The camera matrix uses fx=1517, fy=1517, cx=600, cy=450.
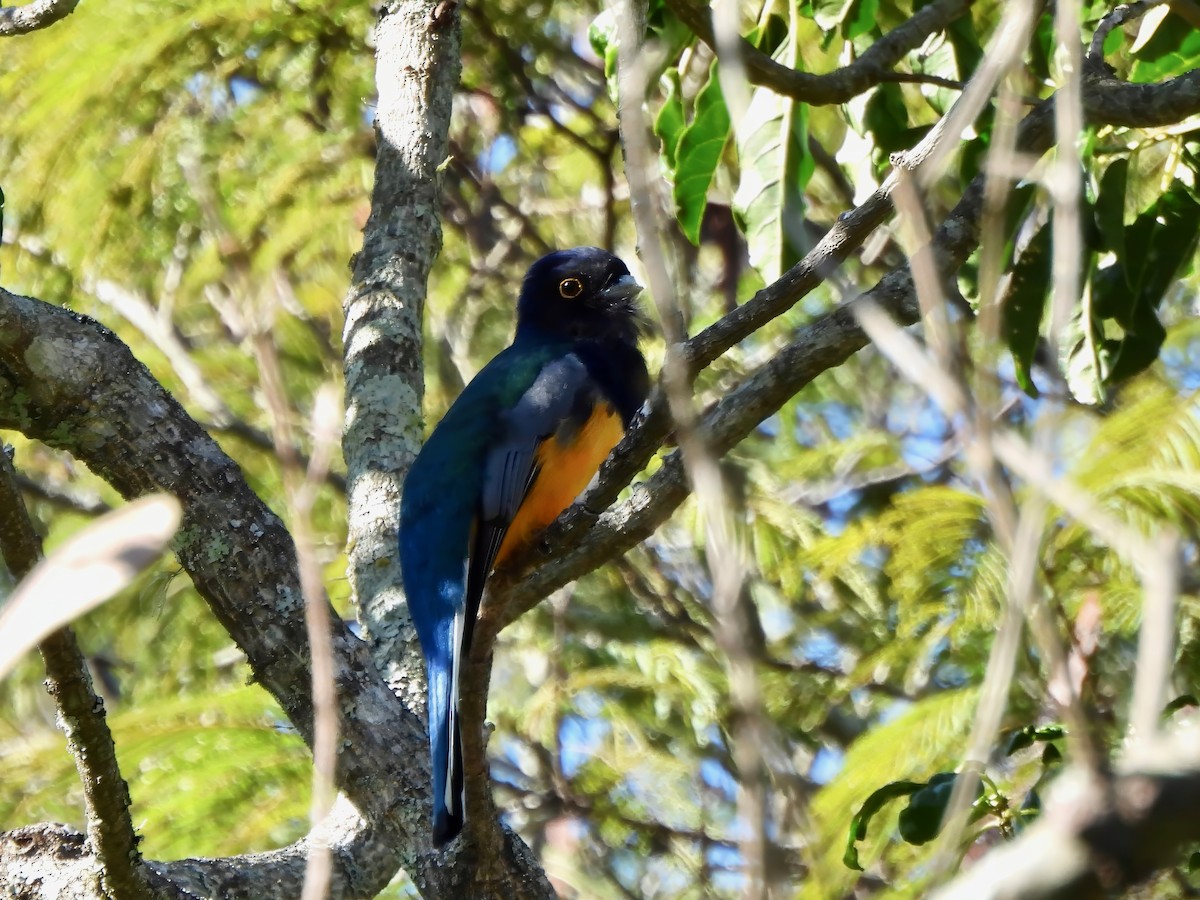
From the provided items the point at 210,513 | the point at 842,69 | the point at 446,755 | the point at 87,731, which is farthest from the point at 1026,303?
the point at 87,731

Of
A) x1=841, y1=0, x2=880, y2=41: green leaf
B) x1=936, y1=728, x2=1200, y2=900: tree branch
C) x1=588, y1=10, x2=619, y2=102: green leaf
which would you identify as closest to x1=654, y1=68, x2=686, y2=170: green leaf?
x1=588, y1=10, x2=619, y2=102: green leaf

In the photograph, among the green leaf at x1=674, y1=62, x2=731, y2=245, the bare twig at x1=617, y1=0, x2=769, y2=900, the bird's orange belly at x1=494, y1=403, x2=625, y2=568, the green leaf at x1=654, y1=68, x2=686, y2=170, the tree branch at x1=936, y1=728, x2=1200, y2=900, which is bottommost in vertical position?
the tree branch at x1=936, y1=728, x2=1200, y2=900

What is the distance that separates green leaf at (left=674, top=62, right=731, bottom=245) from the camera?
12.2 ft

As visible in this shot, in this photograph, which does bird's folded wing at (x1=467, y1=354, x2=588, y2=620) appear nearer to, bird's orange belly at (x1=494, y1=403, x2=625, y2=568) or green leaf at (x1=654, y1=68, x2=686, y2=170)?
bird's orange belly at (x1=494, y1=403, x2=625, y2=568)

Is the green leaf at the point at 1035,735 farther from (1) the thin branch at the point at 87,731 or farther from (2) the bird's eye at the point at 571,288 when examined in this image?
(2) the bird's eye at the point at 571,288

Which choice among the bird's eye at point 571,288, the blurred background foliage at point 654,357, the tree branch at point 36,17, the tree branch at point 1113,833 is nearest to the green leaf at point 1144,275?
the blurred background foliage at point 654,357

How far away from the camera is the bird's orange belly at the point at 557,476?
434 centimetres

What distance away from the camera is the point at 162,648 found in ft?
23.8

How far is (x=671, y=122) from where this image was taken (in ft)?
12.8

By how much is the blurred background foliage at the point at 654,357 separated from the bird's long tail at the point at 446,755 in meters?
0.65

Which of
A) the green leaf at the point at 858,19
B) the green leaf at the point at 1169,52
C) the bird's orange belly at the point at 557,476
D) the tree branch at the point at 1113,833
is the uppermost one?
the green leaf at the point at 858,19

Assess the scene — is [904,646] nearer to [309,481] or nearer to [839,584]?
[839,584]

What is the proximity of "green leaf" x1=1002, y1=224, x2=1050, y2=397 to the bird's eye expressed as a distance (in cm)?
187

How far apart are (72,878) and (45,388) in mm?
1023
